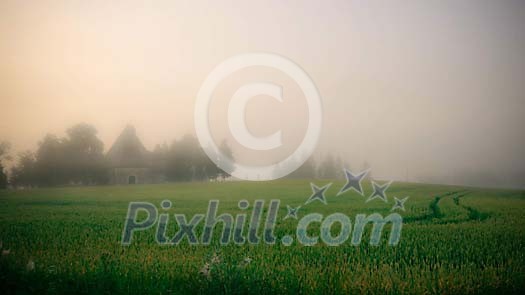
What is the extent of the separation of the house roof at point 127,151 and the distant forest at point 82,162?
45.5 inches

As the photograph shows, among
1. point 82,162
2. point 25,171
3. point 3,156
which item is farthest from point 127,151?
point 3,156

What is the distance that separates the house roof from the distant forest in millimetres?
1155

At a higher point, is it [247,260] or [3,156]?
[3,156]

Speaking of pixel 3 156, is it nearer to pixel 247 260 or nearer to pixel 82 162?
pixel 82 162

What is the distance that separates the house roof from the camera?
4459cm

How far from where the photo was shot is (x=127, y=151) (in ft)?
148

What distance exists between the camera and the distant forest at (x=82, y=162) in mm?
37281

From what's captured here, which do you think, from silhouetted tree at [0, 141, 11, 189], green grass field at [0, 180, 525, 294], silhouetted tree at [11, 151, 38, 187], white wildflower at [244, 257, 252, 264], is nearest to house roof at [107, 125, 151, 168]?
silhouetted tree at [11, 151, 38, 187]

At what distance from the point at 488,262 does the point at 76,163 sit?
42.4 metres

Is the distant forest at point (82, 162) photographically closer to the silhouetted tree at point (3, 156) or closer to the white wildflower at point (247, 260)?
the silhouetted tree at point (3, 156)

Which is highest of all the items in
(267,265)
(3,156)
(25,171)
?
(3,156)

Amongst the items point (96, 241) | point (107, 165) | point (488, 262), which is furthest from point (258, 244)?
point (107, 165)

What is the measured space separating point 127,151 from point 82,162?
5376 mm

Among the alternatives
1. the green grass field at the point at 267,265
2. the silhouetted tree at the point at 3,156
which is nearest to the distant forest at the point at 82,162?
the silhouetted tree at the point at 3,156
